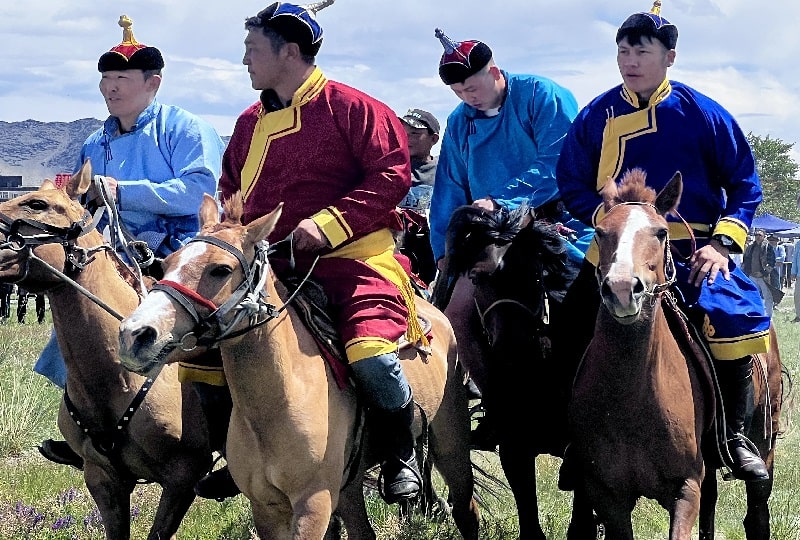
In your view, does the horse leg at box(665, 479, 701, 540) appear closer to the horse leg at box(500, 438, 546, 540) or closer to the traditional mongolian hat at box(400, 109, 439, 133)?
the horse leg at box(500, 438, 546, 540)

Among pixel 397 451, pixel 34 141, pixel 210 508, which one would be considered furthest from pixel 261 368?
pixel 34 141

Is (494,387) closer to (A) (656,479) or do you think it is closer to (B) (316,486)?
(A) (656,479)

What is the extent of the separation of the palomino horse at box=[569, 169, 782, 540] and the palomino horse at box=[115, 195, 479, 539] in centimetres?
117

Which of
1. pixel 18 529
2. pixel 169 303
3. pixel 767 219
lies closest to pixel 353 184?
pixel 169 303

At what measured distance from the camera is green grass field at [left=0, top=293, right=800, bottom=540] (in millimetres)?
6470

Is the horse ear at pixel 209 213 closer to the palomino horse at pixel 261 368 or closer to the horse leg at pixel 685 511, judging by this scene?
the palomino horse at pixel 261 368

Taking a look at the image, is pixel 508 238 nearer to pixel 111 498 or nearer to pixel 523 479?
pixel 523 479

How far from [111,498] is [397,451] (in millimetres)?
1671

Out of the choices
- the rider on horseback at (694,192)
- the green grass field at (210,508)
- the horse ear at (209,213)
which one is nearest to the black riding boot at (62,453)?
the green grass field at (210,508)

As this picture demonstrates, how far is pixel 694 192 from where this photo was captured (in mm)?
5465

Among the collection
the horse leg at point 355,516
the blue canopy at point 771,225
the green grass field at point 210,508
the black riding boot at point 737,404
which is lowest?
the blue canopy at point 771,225

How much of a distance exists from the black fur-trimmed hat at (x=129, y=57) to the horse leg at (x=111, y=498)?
2.44m

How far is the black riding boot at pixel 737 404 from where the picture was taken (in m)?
5.24

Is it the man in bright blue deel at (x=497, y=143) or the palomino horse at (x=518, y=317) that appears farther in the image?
the man in bright blue deel at (x=497, y=143)
